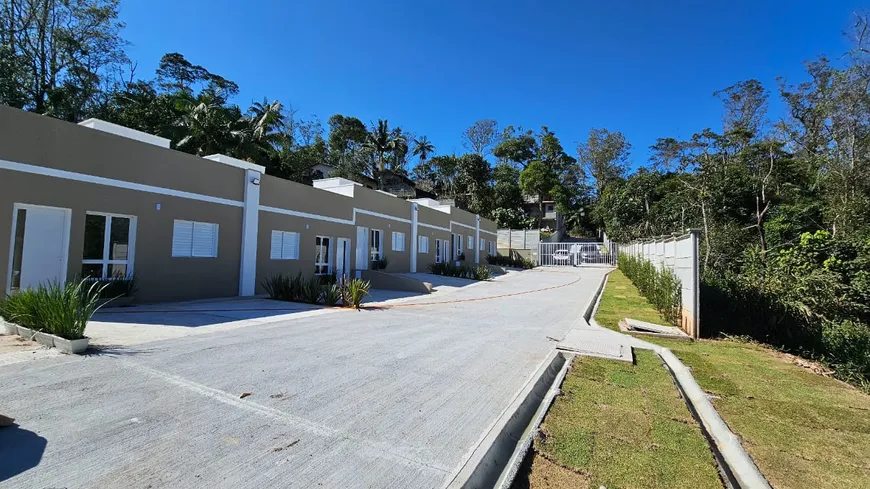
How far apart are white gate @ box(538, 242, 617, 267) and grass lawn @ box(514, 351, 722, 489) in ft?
125

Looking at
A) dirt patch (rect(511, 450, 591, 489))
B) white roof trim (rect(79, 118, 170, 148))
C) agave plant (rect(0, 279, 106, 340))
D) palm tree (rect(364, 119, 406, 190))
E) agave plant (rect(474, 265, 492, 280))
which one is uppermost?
palm tree (rect(364, 119, 406, 190))

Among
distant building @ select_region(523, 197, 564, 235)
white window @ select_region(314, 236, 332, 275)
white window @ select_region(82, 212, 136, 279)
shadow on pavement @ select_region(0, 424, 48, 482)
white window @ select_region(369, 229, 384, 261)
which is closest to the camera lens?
shadow on pavement @ select_region(0, 424, 48, 482)

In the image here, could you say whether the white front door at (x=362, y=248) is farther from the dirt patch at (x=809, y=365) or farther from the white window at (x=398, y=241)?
the dirt patch at (x=809, y=365)

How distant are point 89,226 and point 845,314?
17.6m

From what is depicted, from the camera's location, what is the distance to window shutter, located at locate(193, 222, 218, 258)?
12.4 meters

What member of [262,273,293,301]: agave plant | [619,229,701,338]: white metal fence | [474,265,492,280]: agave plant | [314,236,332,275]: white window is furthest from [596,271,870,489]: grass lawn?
[474,265,492,280]: agave plant

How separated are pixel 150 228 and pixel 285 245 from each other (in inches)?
196

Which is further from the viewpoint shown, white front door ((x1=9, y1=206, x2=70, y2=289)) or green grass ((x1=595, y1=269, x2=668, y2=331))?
green grass ((x1=595, y1=269, x2=668, y2=331))

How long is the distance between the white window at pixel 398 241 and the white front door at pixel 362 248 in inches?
103

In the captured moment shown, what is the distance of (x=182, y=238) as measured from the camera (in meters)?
12.1

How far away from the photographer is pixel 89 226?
396 inches

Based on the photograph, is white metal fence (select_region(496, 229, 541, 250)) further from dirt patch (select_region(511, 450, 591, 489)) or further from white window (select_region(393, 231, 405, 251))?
dirt patch (select_region(511, 450, 591, 489))

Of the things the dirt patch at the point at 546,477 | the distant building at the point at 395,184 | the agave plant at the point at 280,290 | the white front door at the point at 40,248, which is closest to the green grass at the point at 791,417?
the dirt patch at the point at 546,477

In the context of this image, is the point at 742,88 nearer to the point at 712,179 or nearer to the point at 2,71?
the point at 712,179
